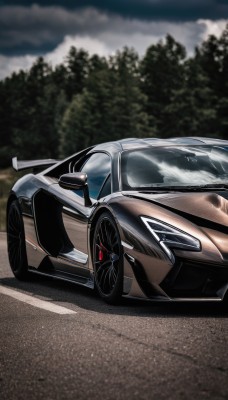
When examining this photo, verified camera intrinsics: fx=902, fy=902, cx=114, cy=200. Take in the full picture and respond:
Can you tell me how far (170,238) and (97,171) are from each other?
5.70 feet

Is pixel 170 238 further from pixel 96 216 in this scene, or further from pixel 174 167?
pixel 174 167

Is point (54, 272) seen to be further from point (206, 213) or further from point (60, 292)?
point (206, 213)

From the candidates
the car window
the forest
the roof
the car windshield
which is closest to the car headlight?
the car windshield

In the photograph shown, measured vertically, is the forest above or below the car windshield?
below

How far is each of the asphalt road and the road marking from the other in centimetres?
7

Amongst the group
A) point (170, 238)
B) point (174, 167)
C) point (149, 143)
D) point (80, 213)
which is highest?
point (149, 143)

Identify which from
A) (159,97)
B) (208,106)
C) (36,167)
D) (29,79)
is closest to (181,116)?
(208,106)

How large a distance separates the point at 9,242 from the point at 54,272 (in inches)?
46.5

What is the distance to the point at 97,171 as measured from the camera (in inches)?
284

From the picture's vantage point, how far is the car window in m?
6.96

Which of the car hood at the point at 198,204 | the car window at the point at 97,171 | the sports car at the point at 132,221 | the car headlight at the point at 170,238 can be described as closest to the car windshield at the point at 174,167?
the sports car at the point at 132,221

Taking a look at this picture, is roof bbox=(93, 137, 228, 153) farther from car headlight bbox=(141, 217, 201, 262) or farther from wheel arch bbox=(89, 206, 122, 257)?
car headlight bbox=(141, 217, 201, 262)

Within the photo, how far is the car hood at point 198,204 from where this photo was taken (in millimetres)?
5652

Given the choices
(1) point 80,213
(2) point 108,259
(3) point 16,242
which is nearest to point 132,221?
(2) point 108,259
